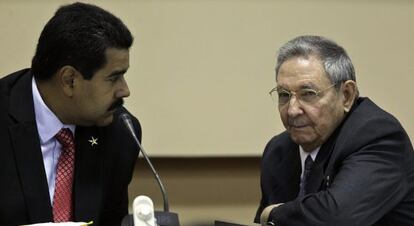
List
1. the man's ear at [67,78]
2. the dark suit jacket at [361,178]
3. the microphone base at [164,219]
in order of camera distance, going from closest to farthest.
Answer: the microphone base at [164,219] → the dark suit jacket at [361,178] → the man's ear at [67,78]

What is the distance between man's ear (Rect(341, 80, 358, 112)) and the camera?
219cm

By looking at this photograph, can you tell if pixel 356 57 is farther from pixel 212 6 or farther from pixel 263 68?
pixel 212 6

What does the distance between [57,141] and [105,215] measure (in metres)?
0.33

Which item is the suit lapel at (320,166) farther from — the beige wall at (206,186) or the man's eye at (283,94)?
the beige wall at (206,186)

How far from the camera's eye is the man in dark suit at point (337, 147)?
2006mm

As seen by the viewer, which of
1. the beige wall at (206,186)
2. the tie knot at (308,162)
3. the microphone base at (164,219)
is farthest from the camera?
the beige wall at (206,186)

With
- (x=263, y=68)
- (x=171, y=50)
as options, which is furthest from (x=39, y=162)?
(x=263, y=68)

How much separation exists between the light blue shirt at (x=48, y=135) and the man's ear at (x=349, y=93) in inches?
36.1

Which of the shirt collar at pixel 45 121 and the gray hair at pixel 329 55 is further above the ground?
the gray hair at pixel 329 55

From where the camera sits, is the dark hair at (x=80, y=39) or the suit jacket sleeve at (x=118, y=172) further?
the suit jacket sleeve at (x=118, y=172)

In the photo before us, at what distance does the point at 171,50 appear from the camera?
305 cm

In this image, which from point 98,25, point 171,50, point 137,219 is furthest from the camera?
point 171,50

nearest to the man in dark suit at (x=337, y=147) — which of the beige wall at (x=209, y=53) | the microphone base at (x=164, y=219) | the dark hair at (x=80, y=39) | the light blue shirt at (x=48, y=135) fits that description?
the microphone base at (x=164, y=219)

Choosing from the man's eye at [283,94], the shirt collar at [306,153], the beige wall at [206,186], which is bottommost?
the beige wall at [206,186]
